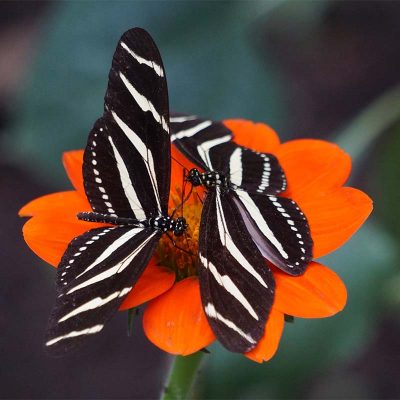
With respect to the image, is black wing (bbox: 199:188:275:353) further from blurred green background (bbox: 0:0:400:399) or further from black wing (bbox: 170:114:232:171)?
blurred green background (bbox: 0:0:400:399)

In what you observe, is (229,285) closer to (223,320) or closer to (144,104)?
(223,320)

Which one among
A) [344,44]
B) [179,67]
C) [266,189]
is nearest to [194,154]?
[266,189]

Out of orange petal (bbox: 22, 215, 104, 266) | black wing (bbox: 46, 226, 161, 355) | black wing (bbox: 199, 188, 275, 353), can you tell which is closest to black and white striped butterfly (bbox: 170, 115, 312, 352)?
black wing (bbox: 199, 188, 275, 353)

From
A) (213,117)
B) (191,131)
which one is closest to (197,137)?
(191,131)

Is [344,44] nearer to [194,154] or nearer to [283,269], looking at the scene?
[194,154]

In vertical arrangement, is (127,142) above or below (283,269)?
above

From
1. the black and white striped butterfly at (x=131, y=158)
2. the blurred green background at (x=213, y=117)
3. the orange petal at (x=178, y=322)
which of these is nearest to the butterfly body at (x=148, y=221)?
the black and white striped butterfly at (x=131, y=158)

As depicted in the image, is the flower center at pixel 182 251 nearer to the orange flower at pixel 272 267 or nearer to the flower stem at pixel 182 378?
the orange flower at pixel 272 267
